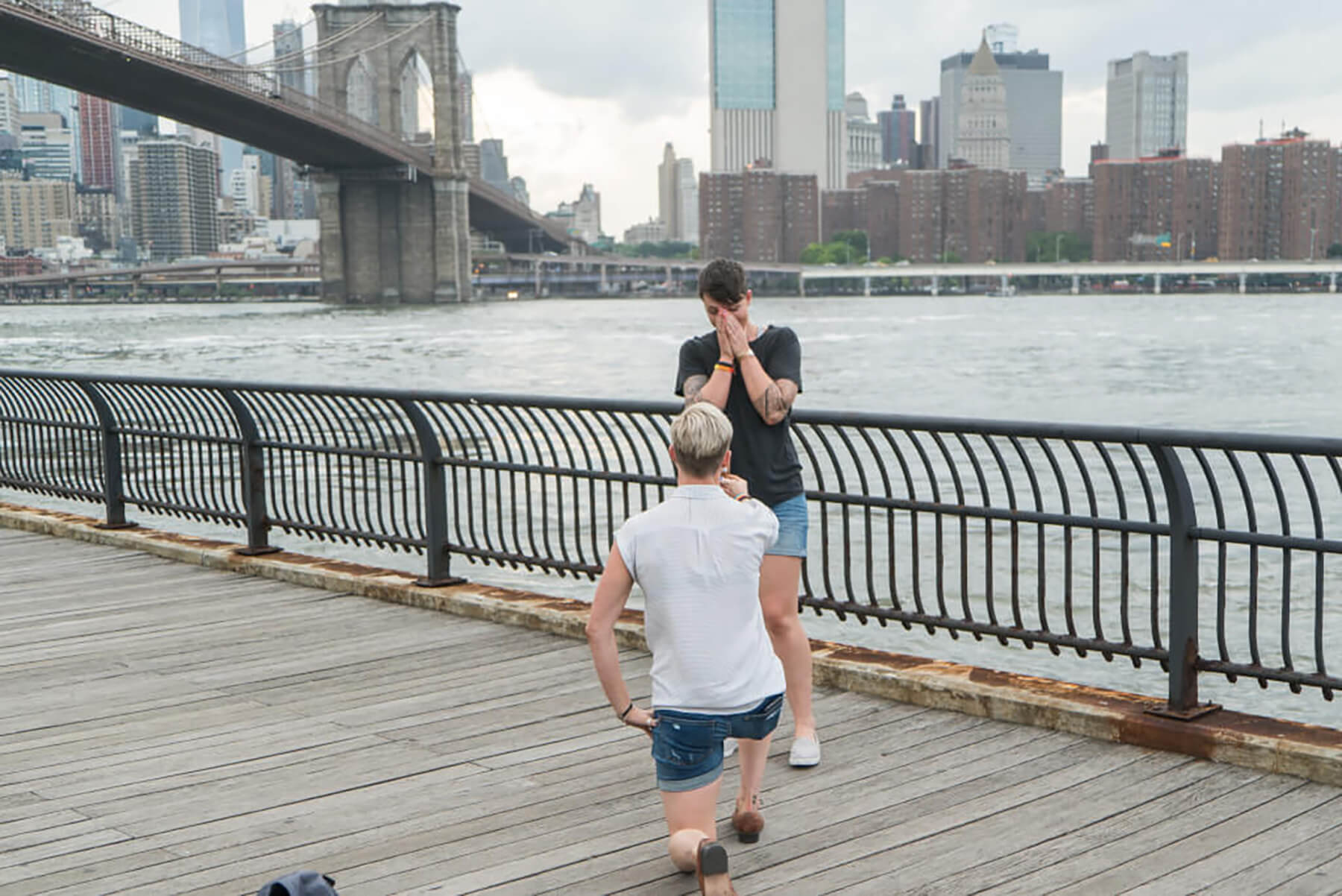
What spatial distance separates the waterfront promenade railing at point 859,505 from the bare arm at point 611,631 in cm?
174

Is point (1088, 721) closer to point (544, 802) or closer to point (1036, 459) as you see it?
point (544, 802)

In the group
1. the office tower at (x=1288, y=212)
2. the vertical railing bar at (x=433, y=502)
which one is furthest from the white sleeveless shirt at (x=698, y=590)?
the office tower at (x=1288, y=212)

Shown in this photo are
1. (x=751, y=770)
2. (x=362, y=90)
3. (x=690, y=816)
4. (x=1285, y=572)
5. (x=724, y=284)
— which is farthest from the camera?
(x=362, y=90)

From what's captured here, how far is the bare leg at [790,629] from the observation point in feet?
14.5

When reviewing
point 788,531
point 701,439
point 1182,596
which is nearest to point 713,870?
point 701,439

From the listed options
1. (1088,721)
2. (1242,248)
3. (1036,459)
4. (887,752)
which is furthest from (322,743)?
(1242,248)

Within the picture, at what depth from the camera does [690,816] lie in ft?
11.9

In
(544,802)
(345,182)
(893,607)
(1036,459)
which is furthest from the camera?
(345,182)

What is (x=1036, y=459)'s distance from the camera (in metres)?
28.2

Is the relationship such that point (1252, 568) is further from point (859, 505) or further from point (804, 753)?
point (804, 753)

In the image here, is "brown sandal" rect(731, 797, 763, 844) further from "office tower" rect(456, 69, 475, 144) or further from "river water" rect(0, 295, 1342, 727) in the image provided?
"office tower" rect(456, 69, 475, 144)

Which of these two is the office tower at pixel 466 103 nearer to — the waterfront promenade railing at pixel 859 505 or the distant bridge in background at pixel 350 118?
the distant bridge in background at pixel 350 118

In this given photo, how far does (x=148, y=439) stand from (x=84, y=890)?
20.4 feet

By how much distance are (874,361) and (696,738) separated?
189 ft
